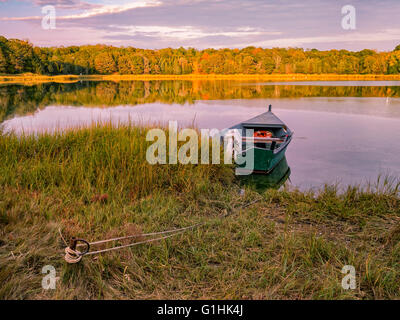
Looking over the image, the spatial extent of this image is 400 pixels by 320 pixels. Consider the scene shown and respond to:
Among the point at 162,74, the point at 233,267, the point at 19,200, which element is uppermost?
the point at 162,74

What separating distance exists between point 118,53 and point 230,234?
8762 cm

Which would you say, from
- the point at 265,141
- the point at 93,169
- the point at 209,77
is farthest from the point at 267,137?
the point at 209,77

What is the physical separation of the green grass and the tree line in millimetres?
64250

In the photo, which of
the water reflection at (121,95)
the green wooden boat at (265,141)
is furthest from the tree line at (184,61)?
the green wooden boat at (265,141)

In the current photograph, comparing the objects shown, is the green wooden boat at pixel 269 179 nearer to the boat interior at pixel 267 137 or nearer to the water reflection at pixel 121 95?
the boat interior at pixel 267 137

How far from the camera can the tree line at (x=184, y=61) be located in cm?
6359

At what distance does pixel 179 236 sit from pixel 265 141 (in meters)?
5.72

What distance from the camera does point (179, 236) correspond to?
3.38 meters

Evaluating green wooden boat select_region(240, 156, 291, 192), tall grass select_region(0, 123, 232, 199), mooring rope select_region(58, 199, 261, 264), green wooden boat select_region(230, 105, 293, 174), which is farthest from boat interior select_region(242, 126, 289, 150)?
Answer: mooring rope select_region(58, 199, 261, 264)

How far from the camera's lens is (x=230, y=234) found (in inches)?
139

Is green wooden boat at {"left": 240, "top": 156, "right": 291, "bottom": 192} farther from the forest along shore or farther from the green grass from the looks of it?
the forest along shore
